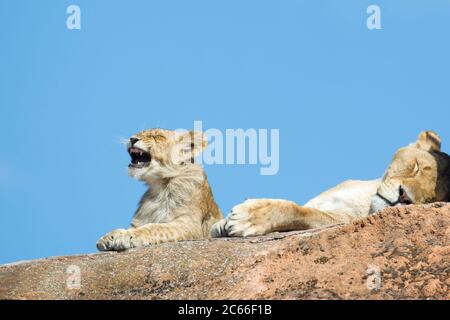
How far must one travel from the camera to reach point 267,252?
746cm

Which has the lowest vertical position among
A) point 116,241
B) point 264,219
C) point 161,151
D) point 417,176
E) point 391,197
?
point 116,241

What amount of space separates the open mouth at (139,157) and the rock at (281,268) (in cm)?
213

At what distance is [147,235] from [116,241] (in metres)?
0.38

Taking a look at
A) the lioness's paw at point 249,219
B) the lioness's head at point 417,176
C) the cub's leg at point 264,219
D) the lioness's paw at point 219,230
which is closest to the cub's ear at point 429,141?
the lioness's head at point 417,176

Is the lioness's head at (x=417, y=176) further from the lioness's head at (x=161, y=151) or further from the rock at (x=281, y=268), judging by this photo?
the lioness's head at (x=161, y=151)

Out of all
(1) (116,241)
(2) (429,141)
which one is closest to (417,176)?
(2) (429,141)

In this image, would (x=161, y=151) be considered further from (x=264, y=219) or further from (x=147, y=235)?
(x=264, y=219)

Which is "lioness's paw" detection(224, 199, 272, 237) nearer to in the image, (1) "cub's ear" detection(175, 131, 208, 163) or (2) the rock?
(2) the rock

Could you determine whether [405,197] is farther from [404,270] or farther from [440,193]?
[404,270]

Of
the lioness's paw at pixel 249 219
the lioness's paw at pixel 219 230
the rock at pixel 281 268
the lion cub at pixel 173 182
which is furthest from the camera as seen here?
the lion cub at pixel 173 182

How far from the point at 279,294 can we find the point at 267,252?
0.98 meters

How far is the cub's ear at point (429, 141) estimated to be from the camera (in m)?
9.61

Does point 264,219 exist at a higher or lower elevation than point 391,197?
lower

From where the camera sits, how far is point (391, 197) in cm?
877
